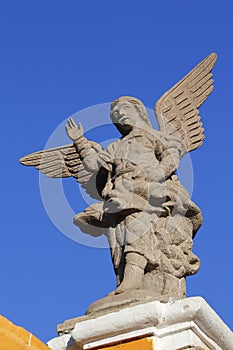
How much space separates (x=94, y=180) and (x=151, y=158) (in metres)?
0.51

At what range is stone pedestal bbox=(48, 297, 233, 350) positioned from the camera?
4184 millimetres

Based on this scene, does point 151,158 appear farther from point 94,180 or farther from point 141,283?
point 141,283

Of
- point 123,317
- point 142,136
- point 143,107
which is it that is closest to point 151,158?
point 142,136

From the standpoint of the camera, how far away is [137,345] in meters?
4.22

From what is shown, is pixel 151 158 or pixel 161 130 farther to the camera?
pixel 161 130

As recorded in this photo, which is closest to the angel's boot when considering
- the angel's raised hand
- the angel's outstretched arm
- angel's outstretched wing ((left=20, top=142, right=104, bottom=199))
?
angel's outstretched wing ((left=20, top=142, right=104, bottom=199))

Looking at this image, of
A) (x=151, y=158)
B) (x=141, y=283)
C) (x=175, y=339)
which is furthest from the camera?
(x=151, y=158)

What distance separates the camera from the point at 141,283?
5039mm

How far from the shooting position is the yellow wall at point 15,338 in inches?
141

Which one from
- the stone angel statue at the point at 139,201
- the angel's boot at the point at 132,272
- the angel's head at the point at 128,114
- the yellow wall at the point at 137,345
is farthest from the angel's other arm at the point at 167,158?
the yellow wall at the point at 137,345

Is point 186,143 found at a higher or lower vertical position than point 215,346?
higher

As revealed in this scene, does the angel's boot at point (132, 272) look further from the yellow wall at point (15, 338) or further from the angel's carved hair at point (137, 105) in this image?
the angel's carved hair at point (137, 105)

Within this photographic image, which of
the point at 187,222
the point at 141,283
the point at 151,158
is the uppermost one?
the point at 151,158

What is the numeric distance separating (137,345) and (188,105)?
3.21 meters
